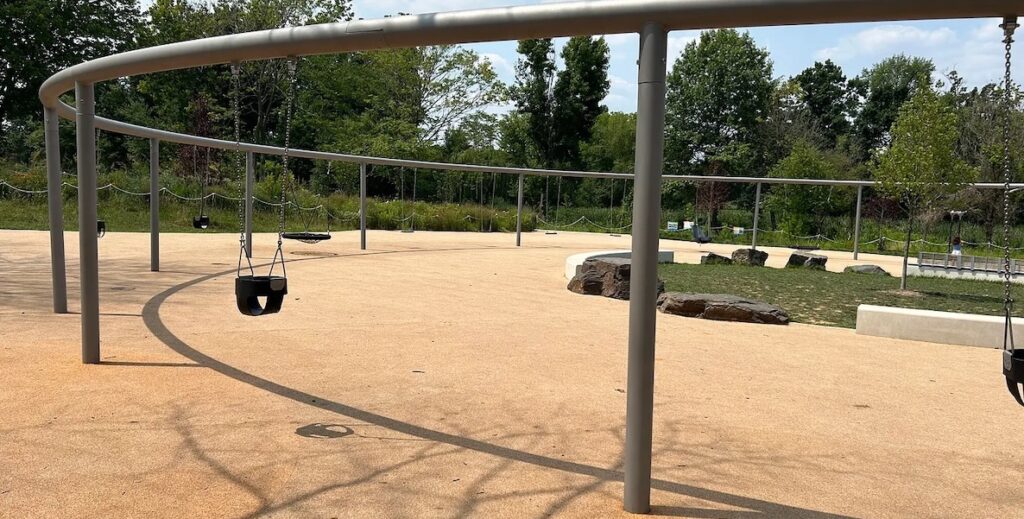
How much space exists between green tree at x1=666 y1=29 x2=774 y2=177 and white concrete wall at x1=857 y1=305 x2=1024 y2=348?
36976mm

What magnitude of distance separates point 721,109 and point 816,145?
6.33 meters

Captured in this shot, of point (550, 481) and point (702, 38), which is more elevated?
point (702, 38)

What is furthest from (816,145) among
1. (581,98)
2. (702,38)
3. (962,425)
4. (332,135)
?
(962,425)

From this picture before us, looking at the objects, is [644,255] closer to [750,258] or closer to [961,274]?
[750,258]

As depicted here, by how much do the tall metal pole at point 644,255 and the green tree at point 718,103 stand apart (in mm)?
42372

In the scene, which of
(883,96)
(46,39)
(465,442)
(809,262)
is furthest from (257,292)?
(883,96)

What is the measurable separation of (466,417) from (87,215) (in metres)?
3.26

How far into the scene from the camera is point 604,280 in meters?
10.8

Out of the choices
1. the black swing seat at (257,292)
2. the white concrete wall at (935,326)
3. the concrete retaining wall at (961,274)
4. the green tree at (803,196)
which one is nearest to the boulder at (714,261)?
the concrete retaining wall at (961,274)

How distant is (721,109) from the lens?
44.8 m

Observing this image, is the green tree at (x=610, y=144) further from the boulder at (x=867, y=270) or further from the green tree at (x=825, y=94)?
the boulder at (x=867, y=270)

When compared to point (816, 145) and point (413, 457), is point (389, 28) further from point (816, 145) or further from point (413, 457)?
point (816, 145)

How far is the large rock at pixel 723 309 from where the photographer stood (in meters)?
8.57

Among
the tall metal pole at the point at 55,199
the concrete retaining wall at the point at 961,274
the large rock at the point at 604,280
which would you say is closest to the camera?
the tall metal pole at the point at 55,199
